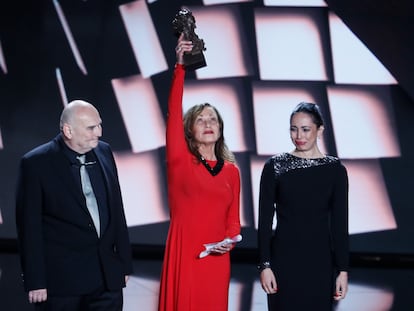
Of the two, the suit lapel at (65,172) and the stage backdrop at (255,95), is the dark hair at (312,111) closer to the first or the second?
the suit lapel at (65,172)

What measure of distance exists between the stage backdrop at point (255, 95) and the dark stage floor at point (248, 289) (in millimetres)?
353

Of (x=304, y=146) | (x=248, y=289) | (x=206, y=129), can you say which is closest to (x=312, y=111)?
(x=304, y=146)

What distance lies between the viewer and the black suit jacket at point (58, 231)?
2729 mm

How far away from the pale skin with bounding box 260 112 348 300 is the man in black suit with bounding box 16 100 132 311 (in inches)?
23.0

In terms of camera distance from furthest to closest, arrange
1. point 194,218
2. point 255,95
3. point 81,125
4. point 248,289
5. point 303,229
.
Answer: point 255,95 → point 248,289 → point 194,218 → point 303,229 → point 81,125

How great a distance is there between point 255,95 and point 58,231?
4283mm

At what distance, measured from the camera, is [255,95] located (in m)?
6.88

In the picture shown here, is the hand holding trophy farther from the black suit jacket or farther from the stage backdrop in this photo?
the stage backdrop

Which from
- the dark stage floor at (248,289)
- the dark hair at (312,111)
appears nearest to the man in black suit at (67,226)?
the dark hair at (312,111)

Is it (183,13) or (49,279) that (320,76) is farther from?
(49,279)

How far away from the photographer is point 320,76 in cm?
682

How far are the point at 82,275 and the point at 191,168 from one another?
2.20 ft

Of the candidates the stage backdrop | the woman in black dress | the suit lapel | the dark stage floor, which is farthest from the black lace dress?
the stage backdrop

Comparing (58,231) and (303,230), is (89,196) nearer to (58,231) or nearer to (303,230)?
(58,231)
